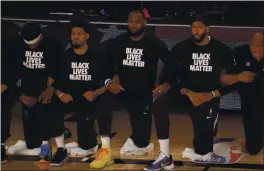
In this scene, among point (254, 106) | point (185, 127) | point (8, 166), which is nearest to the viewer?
point (8, 166)

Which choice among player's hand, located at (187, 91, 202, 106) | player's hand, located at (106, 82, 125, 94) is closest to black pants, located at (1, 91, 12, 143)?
player's hand, located at (106, 82, 125, 94)

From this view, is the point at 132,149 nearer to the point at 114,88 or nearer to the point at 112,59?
the point at 114,88

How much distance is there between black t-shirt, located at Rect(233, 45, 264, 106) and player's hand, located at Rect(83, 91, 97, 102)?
1746 millimetres

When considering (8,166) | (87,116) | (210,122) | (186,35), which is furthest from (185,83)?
(8,166)

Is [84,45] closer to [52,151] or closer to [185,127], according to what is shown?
[52,151]

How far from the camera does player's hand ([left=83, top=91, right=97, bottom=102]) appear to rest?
5383mm

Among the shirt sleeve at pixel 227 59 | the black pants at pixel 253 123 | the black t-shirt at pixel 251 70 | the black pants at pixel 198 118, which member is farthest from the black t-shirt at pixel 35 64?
the black pants at pixel 253 123

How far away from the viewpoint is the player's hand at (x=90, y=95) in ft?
17.7

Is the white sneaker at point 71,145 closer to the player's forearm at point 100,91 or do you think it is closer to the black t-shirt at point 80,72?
the black t-shirt at point 80,72

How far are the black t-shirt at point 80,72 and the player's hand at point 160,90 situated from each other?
61 centimetres

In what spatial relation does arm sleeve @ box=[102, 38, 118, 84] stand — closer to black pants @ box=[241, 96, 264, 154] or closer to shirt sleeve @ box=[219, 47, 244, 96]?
shirt sleeve @ box=[219, 47, 244, 96]

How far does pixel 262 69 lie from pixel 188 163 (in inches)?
56.6

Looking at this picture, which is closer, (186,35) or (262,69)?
(262,69)

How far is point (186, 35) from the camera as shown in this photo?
6883 millimetres
